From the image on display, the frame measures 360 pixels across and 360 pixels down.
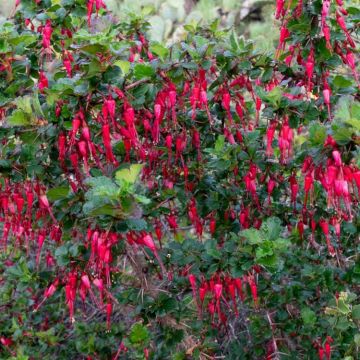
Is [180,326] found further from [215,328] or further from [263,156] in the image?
[263,156]

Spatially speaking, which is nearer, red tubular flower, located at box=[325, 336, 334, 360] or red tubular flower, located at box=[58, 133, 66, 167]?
red tubular flower, located at box=[58, 133, 66, 167]

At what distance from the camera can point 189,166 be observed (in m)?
2.17

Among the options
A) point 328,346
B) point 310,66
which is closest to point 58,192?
point 310,66

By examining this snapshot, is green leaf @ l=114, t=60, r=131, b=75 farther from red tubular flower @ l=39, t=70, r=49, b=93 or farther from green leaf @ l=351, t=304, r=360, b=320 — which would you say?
green leaf @ l=351, t=304, r=360, b=320

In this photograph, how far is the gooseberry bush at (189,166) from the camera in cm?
168

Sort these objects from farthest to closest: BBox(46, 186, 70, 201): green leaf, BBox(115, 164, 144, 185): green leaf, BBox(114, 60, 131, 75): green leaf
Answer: BBox(46, 186, 70, 201): green leaf, BBox(114, 60, 131, 75): green leaf, BBox(115, 164, 144, 185): green leaf

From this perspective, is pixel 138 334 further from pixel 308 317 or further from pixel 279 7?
pixel 279 7

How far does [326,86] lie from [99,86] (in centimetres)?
74

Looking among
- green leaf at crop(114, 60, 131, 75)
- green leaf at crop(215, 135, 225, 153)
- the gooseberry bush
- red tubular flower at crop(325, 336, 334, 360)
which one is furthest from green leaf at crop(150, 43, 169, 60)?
red tubular flower at crop(325, 336, 334, 360)

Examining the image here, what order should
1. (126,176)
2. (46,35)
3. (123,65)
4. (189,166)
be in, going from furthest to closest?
1. (189,166)
2. (46,35)
3. (123,65)
4. (126,176)

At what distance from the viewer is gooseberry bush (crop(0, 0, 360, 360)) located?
168 centimetres

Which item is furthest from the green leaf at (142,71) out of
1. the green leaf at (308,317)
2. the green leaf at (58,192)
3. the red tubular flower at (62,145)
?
the green leaf at (308,317)

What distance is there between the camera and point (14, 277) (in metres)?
2.58

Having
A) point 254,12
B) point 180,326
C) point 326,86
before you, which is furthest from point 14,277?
point 254,12
